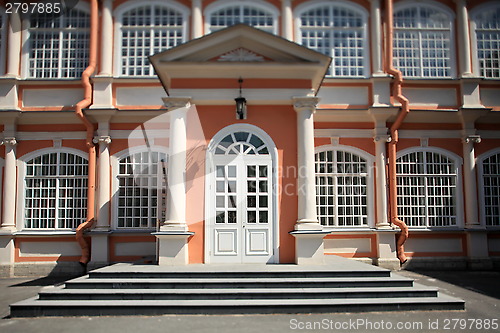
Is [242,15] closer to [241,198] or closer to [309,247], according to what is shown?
[241,198]

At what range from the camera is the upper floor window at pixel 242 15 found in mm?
12897

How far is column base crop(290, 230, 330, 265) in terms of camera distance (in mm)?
9031

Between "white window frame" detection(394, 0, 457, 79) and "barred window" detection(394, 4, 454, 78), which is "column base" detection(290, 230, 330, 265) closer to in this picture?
"barred window" detection(394, 4, 454, 78)

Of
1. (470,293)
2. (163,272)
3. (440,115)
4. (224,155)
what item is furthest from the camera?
(440,115)

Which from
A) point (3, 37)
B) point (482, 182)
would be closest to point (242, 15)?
point (3, 37)

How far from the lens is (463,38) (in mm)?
12875

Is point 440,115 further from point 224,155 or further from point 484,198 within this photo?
point 224,155

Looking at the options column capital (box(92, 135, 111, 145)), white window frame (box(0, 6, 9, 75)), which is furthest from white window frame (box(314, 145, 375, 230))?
white window frame (box(0, 6, 9, 75))

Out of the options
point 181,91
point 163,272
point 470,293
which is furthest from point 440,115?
point 163,272

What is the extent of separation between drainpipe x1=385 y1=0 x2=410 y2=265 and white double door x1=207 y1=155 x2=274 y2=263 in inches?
168

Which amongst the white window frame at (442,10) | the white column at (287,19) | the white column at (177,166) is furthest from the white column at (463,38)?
the white column at (177,166)

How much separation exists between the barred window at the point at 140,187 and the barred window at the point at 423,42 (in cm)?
721

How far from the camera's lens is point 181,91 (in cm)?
948

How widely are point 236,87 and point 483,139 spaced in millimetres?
7440
